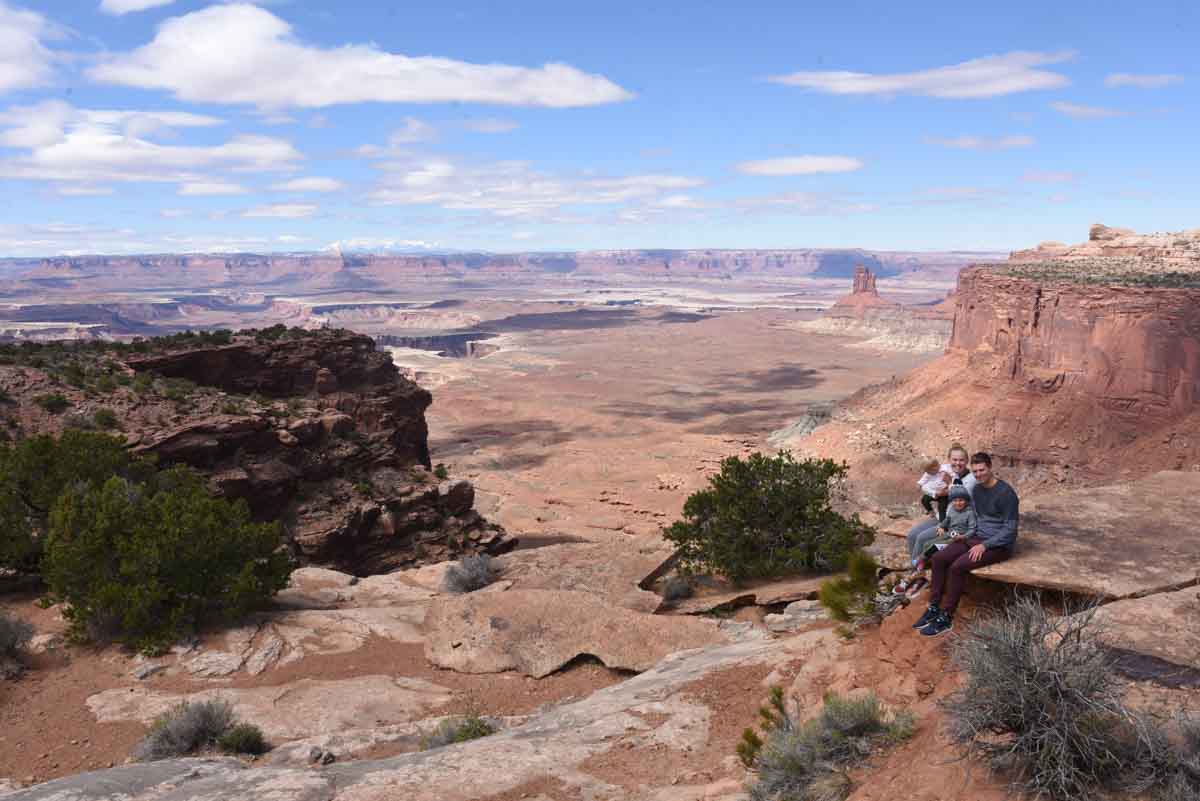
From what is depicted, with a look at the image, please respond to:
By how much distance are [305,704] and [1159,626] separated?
36.0ft

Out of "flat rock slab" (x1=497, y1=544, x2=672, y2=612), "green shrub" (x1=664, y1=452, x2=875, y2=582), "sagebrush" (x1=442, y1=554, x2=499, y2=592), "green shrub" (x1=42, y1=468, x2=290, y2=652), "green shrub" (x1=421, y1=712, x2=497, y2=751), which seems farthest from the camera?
"sagebrush" (x1=442, y1=554, x2=499, y2=592)

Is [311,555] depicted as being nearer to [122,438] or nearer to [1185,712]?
[122,438]

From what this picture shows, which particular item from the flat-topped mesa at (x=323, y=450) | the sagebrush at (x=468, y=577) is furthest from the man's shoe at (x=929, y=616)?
the flat-topped mesa at (x=323, y=450)

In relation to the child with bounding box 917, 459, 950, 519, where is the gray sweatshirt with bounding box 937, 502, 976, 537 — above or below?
above

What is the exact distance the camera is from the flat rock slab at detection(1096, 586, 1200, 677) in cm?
596

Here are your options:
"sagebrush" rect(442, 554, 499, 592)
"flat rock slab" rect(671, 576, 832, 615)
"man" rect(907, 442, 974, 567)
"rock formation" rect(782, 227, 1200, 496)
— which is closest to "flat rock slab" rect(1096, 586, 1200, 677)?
"man" rect(907, 442, 974, 567)

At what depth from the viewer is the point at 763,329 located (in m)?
174

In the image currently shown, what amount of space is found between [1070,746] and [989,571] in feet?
7.92

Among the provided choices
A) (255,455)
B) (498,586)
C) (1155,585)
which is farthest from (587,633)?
(255,455)

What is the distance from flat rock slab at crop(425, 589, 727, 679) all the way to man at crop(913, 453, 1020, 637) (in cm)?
593

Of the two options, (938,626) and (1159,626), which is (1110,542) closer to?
(1159,626)

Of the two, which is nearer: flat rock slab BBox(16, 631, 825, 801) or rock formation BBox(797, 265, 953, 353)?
flat rock slab BBox(16, 631, 825, 801)

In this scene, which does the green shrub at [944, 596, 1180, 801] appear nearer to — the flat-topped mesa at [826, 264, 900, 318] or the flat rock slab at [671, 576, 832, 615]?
the flat rock slab at [671, 576, 832, 615]

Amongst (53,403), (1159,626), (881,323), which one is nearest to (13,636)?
(53,403)
